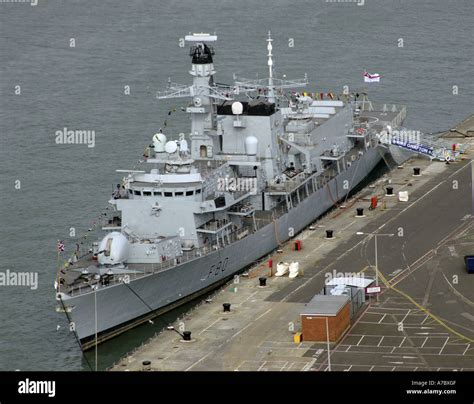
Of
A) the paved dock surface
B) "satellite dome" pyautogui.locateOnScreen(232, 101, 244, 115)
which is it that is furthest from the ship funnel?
the paved dock surface

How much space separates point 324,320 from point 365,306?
6365 mm

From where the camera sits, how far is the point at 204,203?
82625 millimetres

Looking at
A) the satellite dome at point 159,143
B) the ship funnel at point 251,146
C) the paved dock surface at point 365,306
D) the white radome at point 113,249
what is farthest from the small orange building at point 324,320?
the ship funnel at point 251,146

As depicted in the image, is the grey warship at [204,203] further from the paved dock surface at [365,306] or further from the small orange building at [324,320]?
the small orange building at [324,320]

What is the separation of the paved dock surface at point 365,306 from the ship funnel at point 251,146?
6.05 m

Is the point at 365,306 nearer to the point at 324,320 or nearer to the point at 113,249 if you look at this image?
the point at 324,320

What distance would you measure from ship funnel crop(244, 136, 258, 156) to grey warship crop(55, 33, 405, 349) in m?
0.07

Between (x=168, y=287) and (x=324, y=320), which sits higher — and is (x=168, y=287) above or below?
below

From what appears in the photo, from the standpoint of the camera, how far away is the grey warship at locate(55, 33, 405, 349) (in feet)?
251

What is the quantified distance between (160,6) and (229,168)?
244 feet

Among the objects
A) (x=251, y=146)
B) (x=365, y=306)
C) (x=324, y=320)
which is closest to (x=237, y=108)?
(x=251, y=146)

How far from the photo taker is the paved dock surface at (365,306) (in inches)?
2579

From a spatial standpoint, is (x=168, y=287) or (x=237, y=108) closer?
(x=168, y=287)
